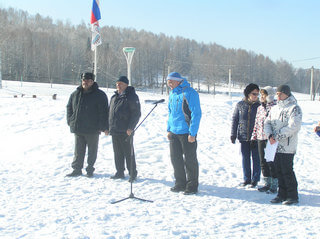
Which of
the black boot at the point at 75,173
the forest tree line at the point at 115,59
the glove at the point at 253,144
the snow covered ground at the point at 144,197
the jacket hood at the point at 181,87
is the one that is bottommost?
the snow covered ground at the point at 144,197

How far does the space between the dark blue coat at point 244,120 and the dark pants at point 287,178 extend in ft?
2.66

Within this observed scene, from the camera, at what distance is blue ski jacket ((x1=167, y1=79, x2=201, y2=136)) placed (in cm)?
447

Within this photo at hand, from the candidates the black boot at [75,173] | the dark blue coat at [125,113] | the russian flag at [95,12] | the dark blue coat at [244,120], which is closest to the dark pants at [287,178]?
the dark blue coat at [244,120]

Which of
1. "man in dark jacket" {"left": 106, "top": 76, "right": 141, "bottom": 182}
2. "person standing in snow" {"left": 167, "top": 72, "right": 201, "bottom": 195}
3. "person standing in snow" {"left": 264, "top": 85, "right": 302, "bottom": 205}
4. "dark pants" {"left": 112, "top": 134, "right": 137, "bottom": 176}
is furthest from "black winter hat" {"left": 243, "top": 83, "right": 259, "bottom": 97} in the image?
"dark pants" {"left": 112, "top": 134, "right": 137, "bottom": 176}

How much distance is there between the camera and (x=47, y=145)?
24.6 ft

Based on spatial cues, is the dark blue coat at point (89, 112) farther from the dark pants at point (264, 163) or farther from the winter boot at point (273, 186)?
the winter boot at point (273, 186)

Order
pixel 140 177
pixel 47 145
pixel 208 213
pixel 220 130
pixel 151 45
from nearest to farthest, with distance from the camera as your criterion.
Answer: pixel 208 213
pixel 140 177
pixel 47 145
pixel 220 130
pixel 151 45

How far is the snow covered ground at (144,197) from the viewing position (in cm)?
336

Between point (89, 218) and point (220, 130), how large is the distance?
6.48m

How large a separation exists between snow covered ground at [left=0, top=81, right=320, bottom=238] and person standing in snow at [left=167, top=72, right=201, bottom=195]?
0.83 ft

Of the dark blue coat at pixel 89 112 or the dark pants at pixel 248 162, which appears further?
→ the dark blue coat at pixel 89 112

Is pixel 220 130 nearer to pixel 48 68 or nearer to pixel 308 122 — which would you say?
pixel 308 122

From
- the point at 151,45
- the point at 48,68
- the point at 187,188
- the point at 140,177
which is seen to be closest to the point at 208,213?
the point at 187,188

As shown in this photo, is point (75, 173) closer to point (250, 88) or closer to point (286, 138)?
point (250, 88)
